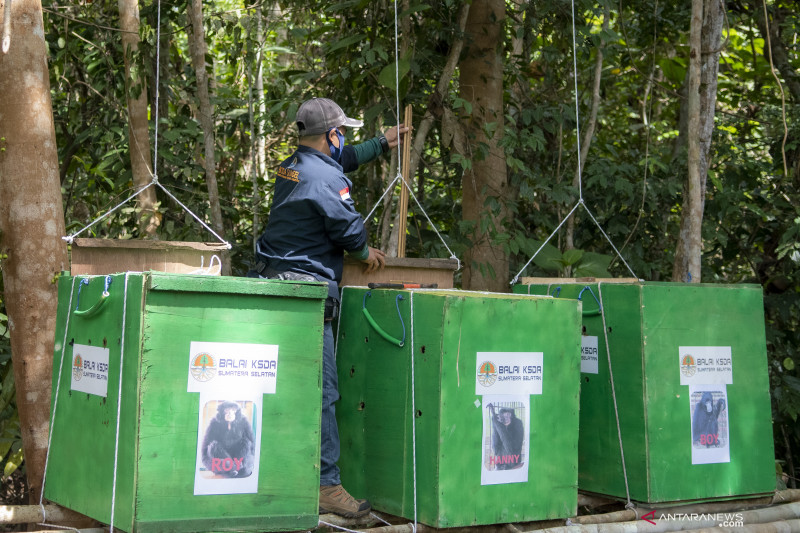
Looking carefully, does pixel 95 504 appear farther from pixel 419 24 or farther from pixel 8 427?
pixel 419 24

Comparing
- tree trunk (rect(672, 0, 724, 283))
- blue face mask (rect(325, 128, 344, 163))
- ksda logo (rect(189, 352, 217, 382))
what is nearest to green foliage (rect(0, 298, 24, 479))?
blue face mask (rect(325, 128, 344, 163))

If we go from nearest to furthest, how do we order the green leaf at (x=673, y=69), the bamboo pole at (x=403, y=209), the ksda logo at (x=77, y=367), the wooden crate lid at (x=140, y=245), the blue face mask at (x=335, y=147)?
the ksda logo at (x=77, y=367) → the wooden crate lid at (x=140, y=245) → the blue face mask at (x=335, y=147) → the bamboo pole at (x=403, y=209) → the green leaf at (x=673, y=69)

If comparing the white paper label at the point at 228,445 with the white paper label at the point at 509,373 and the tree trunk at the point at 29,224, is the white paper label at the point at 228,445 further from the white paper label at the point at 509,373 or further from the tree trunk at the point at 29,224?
the tree trunk at the point at 29,224

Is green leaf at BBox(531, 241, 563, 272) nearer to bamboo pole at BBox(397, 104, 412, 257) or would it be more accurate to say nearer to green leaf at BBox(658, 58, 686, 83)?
bamboo pole at BBox(397, 104, 412, 257)

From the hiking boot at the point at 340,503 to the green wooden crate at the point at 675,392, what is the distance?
117 centimetres

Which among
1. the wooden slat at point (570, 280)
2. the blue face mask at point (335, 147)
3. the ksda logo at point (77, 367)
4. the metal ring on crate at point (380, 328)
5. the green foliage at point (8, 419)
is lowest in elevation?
the green foliage at point (8, 419)

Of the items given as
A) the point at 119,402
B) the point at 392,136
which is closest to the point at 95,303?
the point at 119,402

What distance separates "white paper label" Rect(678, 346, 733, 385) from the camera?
3707 millimetres

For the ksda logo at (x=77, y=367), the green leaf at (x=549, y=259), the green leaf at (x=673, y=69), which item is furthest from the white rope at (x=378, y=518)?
the green leaf at (x=673, y=69)

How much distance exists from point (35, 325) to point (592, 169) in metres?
3.92

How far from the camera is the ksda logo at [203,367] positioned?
2.72 meters

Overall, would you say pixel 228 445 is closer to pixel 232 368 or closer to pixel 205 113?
pixel 232 368

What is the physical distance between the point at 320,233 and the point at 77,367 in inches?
41.5

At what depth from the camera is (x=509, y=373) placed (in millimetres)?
3240
